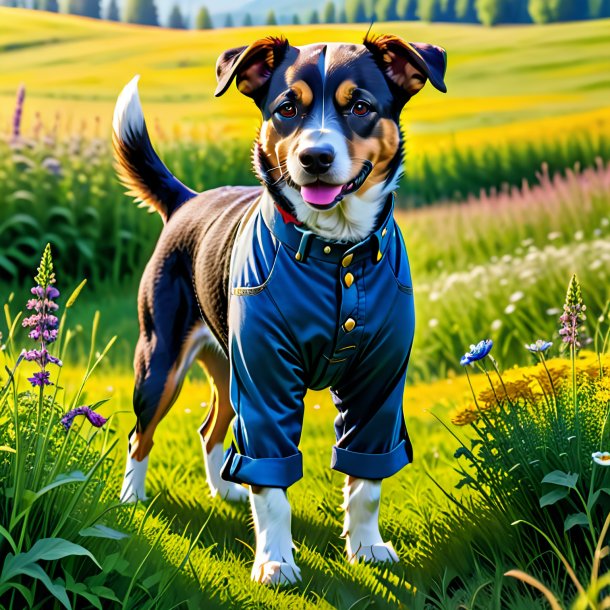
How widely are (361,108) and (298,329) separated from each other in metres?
0.81

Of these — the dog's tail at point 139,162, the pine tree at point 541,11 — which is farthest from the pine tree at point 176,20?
the dog's tail at point 139,162

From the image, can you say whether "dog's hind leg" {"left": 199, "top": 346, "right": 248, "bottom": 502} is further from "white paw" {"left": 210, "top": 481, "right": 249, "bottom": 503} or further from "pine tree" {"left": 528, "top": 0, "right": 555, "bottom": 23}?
"pine tree" {"left": 528, "top": 0, "right": 555, "bottom": 23}

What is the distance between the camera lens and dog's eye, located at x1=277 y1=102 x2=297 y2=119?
12.0 ft

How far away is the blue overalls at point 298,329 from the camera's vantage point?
3799mm

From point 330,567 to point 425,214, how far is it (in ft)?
14.8

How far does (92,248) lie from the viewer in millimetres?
8727

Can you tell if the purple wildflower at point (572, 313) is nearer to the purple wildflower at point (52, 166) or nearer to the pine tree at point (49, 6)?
the purple wildflower at point (52, 166)

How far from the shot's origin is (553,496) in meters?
3.69

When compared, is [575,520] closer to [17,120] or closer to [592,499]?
[592,499]

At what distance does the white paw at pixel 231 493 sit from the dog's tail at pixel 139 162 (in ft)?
4.30

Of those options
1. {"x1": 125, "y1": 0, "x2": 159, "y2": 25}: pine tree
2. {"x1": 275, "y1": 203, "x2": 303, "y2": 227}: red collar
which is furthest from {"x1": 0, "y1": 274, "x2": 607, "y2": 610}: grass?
{"x1": 125, "y1": 0, "x2": 159, "y2": 25}: pine tree

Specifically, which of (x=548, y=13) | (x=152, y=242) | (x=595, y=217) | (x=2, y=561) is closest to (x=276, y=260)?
(x=2, y=561)

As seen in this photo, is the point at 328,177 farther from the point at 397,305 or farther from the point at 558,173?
the point at 558,173

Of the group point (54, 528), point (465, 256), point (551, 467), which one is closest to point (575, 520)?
point (551, 467)
